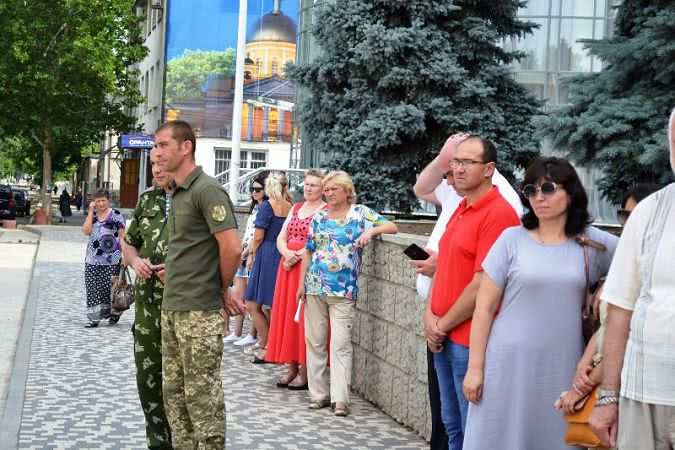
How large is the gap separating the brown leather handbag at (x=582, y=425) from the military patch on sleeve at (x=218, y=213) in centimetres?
240

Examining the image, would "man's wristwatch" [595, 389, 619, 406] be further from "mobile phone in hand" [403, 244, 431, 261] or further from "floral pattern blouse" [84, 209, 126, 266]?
"floral pattern blouse" [84, 209, 126, 266]

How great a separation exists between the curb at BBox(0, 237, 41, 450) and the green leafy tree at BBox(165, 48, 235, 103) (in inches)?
1744

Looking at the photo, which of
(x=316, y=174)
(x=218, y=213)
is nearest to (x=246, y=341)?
(x=316, y=174)

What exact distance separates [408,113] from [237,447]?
32.7ft

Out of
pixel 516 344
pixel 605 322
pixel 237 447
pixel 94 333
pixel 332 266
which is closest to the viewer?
pixel 605 322

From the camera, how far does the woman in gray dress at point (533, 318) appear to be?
466 centimetres

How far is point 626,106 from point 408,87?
6725 mm

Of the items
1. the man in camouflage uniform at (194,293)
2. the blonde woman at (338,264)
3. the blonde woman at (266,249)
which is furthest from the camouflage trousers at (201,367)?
the blonde woman at (266,249)

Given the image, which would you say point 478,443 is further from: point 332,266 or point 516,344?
point 332,266

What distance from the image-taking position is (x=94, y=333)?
547 inches

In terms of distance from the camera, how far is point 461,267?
546cm

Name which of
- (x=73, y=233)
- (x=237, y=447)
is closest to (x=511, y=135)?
(x=237, y=447)

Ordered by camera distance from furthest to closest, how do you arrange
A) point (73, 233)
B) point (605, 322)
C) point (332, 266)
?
point (73, 233)
point (332, 266)
point (605, 322)

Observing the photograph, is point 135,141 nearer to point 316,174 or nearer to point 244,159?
point 244,159
